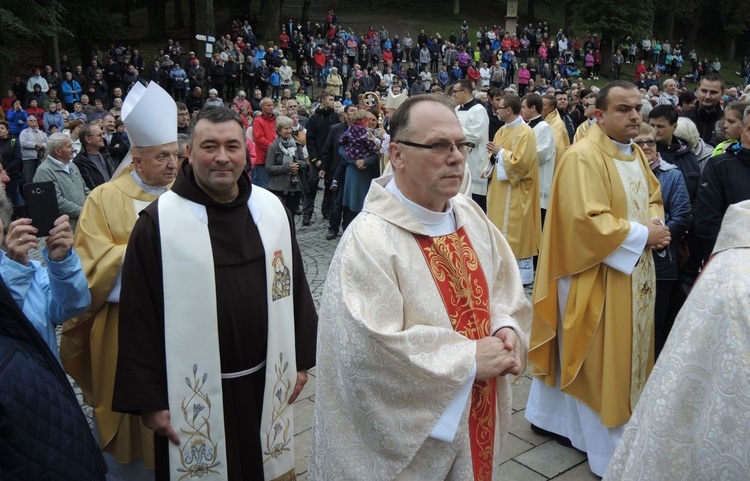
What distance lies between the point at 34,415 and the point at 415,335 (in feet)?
4.08

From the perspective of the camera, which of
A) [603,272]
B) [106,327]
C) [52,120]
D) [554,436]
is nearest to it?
[106,327]

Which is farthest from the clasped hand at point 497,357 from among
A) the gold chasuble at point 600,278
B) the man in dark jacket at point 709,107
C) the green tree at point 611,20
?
the green tree at point 611,20

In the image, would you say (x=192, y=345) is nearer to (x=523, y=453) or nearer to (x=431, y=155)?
(x=431, y=155)

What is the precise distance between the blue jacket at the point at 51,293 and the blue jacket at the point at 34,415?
60cm

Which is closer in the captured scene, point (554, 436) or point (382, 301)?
point (382, 301)

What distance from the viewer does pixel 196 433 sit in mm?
3018

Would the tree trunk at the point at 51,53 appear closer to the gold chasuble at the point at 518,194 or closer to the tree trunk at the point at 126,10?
the tree trunk at the point at 126,10

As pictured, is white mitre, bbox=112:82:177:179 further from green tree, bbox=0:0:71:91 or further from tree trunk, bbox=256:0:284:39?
tree trunk, bbox=256:0:284:39

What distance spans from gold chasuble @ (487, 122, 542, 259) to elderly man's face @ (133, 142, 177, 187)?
4910 mm

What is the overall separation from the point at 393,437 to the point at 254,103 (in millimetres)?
21121

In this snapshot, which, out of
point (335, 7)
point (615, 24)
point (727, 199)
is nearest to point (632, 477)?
point (727, 199)

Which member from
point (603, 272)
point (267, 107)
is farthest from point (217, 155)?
point (267, 107)

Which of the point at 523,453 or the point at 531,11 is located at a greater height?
the point at 531,11

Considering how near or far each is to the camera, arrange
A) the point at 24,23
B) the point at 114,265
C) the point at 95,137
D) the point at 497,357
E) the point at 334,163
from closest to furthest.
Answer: the point at 497,357
the point at 114,265
the point at 95,137
the point at 334,163
the point at 24,23
